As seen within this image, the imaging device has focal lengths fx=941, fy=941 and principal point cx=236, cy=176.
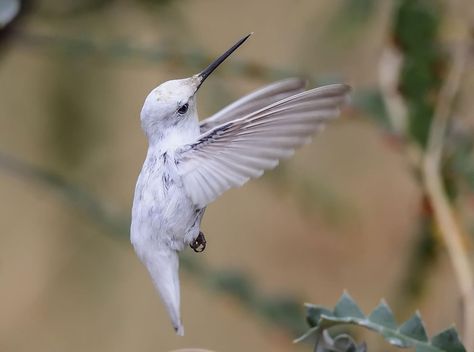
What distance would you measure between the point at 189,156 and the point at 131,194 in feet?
5.08

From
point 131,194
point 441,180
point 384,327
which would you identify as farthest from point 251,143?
point 131,194

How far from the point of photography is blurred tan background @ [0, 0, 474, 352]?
5.82ft

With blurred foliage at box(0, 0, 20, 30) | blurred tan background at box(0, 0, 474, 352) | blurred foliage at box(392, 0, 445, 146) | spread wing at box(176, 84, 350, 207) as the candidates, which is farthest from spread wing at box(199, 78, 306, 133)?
blurred tan background at box(0, 0, 474, 352)

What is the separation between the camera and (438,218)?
1254 millimetres

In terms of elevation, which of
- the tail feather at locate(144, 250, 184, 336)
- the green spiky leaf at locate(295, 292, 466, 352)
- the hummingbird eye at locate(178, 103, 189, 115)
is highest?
the hummingbird eye at locate(178, 103, 189, 115)

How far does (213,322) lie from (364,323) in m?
1.69

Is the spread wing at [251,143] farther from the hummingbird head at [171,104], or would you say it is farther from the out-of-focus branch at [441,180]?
the out-of-focus branch at [441,180]

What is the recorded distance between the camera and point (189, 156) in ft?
2.81

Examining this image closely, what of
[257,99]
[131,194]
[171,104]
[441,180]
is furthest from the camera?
[131,194]

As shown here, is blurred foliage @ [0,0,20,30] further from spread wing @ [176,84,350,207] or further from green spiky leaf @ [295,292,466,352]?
green spiky leaf @ [295,292,466,352]

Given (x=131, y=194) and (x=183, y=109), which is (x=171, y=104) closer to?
(x=183, y=109)

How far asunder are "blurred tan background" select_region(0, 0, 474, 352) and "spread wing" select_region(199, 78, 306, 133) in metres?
0.72

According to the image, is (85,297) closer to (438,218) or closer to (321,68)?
(321,68)

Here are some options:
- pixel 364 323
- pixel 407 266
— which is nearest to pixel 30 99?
pixel 407 266
